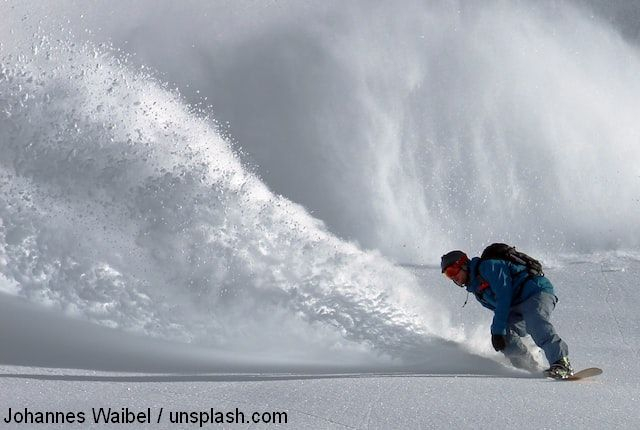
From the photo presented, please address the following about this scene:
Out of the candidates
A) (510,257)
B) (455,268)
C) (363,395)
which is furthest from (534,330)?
(363,395)

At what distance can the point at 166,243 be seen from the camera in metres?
6.63

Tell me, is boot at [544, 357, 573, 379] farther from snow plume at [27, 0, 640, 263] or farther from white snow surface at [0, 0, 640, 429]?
snow plume at [27, 0, 640, 263]

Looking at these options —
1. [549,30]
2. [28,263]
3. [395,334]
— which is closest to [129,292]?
[28,263]

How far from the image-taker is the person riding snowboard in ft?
18.0

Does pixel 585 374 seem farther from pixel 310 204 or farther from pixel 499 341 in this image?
pixel 310 204

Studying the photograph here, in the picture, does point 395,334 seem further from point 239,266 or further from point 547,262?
point 547,262

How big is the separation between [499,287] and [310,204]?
6.65m

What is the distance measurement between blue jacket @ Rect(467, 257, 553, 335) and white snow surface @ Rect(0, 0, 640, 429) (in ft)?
1.29

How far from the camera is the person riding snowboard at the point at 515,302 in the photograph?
18.0ft

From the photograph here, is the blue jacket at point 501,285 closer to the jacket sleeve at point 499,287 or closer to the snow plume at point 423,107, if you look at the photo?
the jacket sleeve at point 499,287

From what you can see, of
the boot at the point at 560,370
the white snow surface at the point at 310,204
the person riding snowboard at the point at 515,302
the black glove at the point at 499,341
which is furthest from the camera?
the black glove at the point at 499,341

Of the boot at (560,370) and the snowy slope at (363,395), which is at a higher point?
the boot at (560,370)

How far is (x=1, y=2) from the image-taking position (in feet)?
30.5

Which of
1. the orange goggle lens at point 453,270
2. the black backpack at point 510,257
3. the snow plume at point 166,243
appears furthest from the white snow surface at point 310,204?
the black backpack at point 510,257
